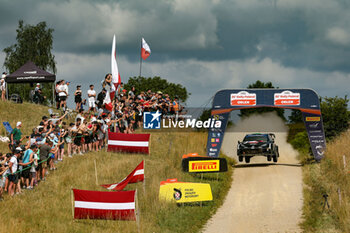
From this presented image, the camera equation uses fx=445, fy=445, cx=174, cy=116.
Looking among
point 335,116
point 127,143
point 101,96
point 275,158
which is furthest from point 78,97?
point 335,116

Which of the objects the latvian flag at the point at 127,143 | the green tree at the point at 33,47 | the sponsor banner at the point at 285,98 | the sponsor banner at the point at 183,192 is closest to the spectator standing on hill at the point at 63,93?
the latvian flag at the point at 127,143

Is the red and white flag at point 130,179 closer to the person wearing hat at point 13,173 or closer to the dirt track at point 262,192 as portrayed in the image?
the dirt track at point 262,192

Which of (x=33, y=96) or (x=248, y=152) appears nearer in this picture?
(x=248, y=152)

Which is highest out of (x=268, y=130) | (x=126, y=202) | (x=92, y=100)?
(x=92, y=100)

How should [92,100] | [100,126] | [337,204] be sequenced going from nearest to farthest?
[337,204] → [100,126] → [92,100]

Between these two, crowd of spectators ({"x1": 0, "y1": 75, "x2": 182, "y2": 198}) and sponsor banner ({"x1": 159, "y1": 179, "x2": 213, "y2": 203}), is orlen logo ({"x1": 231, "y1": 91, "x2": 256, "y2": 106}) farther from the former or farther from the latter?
sponsor banner ({"x1": 159, "y1": 179, "x2": 213, "y2": 203})

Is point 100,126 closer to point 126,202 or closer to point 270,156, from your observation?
point 126,202

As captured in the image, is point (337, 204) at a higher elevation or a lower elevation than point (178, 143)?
lower

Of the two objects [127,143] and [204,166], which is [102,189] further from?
[204,166]

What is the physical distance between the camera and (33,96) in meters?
35.8

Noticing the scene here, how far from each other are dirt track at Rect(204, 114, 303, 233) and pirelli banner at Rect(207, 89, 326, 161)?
1.96m

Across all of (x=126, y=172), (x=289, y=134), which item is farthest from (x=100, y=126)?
(x=289, y=134)

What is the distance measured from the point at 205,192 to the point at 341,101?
22.7 m

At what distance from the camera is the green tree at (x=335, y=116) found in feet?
116
